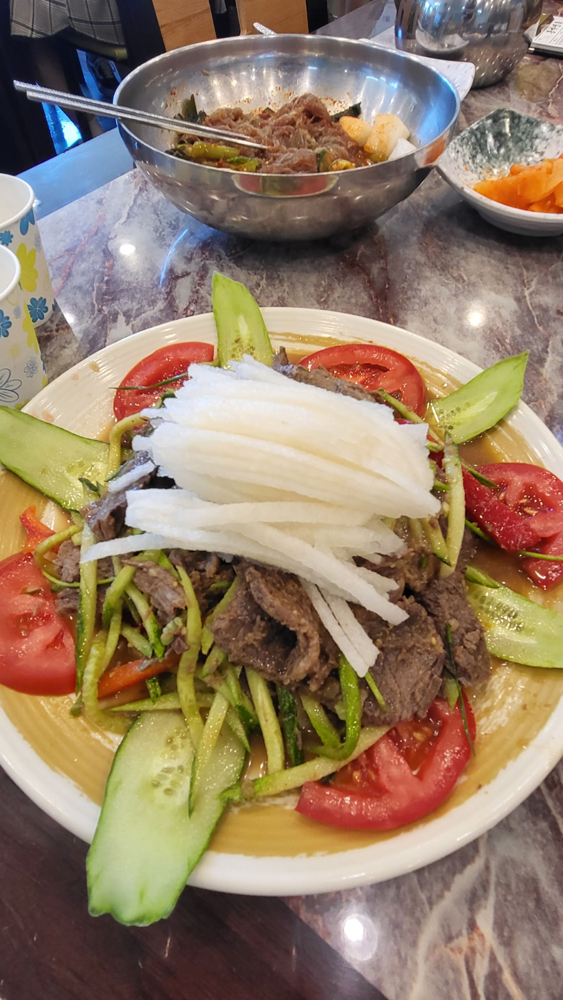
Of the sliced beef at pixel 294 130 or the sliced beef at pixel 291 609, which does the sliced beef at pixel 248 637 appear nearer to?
the sliced beef at pixel 291 609

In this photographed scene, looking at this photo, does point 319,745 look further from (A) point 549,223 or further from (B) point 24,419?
(A) point 549,223

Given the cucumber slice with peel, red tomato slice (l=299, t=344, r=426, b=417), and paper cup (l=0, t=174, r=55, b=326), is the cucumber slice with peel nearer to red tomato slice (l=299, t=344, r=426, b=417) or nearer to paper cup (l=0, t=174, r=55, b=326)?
red tomato slice (l=299, t=344, r=426, b=417)

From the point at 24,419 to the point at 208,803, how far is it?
4.28 feet

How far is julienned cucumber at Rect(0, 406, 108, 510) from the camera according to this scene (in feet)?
6.01

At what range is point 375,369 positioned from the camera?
217cm

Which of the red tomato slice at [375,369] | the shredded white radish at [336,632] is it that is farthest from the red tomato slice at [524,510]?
the shredded white radish at [336,632]

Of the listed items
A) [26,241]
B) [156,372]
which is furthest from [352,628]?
[26,241]

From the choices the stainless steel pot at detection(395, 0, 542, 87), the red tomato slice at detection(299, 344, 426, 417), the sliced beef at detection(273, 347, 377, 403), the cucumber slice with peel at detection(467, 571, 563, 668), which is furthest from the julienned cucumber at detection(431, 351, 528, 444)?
the stainless steel pot at detection(395, 0, 542, 87)

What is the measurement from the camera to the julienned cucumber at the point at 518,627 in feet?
4.96

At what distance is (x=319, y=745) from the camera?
56.4 inches

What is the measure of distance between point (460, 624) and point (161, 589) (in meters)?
0.80

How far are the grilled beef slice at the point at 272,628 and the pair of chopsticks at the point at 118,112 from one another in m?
2.23

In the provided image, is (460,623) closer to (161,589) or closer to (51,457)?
(161,589)

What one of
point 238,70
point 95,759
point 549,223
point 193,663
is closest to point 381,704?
point 193,663
